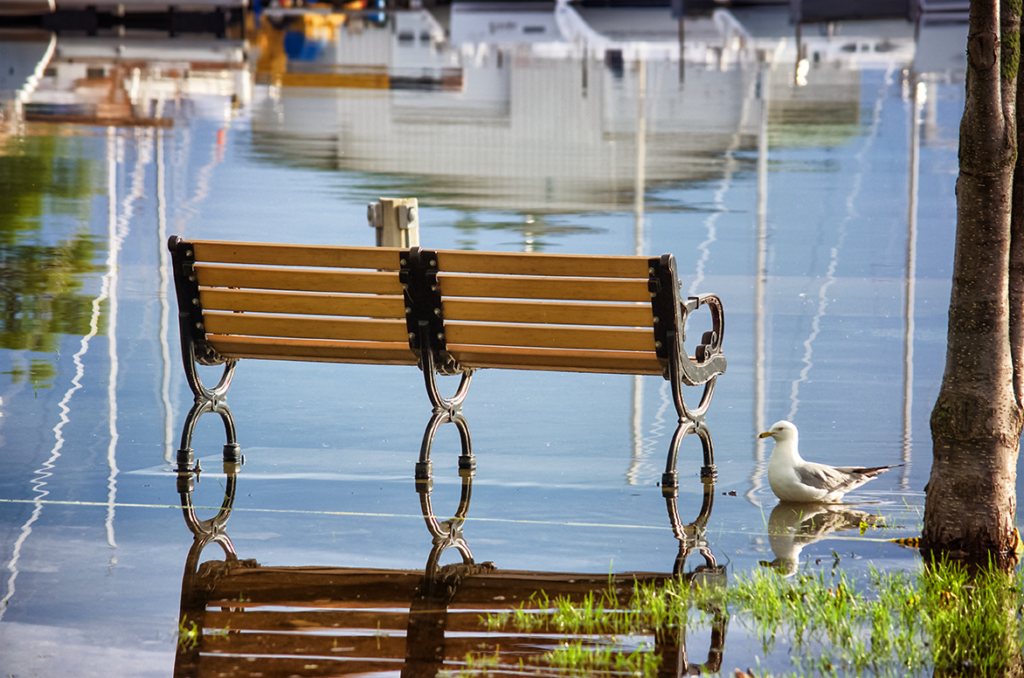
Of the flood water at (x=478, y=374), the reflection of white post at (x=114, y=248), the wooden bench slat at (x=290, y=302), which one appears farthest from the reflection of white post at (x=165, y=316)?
the wooden bench slat at (x=290, y=302)

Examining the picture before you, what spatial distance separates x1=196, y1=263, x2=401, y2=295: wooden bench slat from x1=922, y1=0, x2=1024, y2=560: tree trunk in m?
2.35

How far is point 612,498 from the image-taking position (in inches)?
235

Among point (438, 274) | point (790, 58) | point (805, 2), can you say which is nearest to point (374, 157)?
point (438, 274)

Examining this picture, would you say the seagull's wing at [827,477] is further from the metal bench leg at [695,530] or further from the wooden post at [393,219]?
the wooden post at [393,219]

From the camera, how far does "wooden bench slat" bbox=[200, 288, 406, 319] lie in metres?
6.28

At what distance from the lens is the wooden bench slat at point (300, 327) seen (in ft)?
20.7

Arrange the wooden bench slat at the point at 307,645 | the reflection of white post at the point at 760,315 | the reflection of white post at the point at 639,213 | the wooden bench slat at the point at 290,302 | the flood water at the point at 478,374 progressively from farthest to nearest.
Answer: the reflection of white post at the point at 639,213
the reflection of white post at the point at 760,315
the wooden bench slat at the point at 290,302
the flood water at the point at 478,374
the wooden bench slat at the point at 307,645

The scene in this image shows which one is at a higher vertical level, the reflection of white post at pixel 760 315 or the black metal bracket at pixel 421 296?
the black metal bracket at pixel 421 296

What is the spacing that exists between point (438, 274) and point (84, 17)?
131 feet

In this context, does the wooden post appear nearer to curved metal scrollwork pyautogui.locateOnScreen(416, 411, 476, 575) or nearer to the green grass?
curved metal scrollwork pyautogui.locateOnScreen(416, 411, 476, 575)

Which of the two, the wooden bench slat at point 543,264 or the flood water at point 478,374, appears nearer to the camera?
the flood water at point 478,374

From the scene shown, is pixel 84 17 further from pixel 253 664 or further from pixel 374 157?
pixel 253 664

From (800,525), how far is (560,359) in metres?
1.24

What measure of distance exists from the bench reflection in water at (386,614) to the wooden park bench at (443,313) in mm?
897
